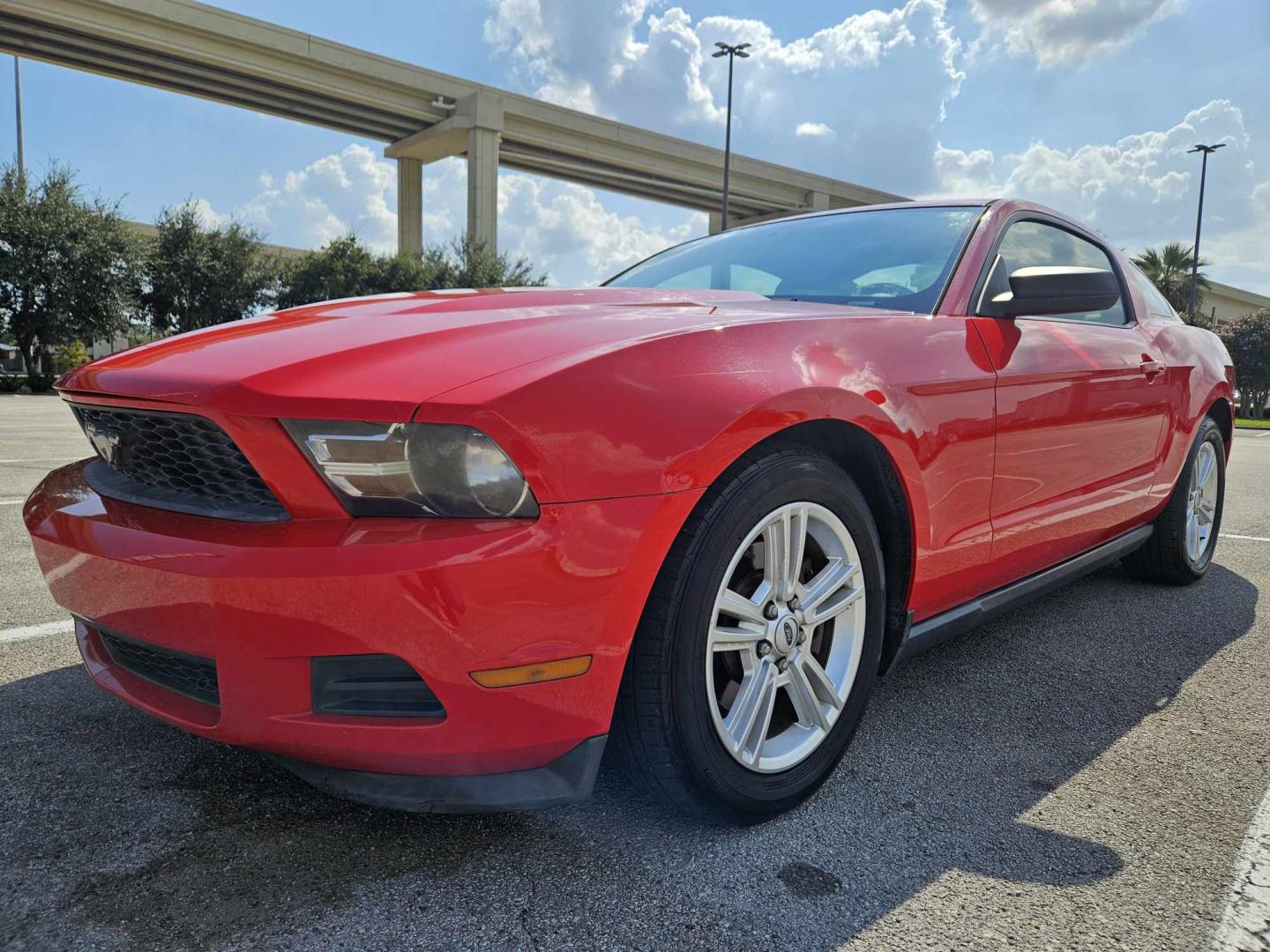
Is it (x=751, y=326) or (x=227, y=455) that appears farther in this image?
(x=751, y=326)

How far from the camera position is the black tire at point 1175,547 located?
363cm

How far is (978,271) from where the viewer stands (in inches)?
97.4

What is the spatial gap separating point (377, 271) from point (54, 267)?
Result: 11.1 m

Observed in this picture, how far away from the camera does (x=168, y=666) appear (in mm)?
1670

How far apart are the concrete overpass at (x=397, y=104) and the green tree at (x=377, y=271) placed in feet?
6.09

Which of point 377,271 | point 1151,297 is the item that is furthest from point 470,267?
point 1151,297

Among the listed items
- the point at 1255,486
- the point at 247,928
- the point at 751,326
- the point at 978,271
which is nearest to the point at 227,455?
the point at 247,928

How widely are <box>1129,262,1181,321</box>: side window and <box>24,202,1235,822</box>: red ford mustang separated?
5.87 ft

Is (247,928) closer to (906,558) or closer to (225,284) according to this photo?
(906,558)

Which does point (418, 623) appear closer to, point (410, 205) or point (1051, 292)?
point (1051, 292)

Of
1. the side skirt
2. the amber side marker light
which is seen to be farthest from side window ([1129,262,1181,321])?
the amber side marker light

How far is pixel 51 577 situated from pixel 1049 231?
3.10 meters

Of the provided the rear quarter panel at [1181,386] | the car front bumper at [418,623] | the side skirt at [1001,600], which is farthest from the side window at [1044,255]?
the car front bumper at [418,623]

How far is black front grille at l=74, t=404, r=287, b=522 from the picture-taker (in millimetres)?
1528
